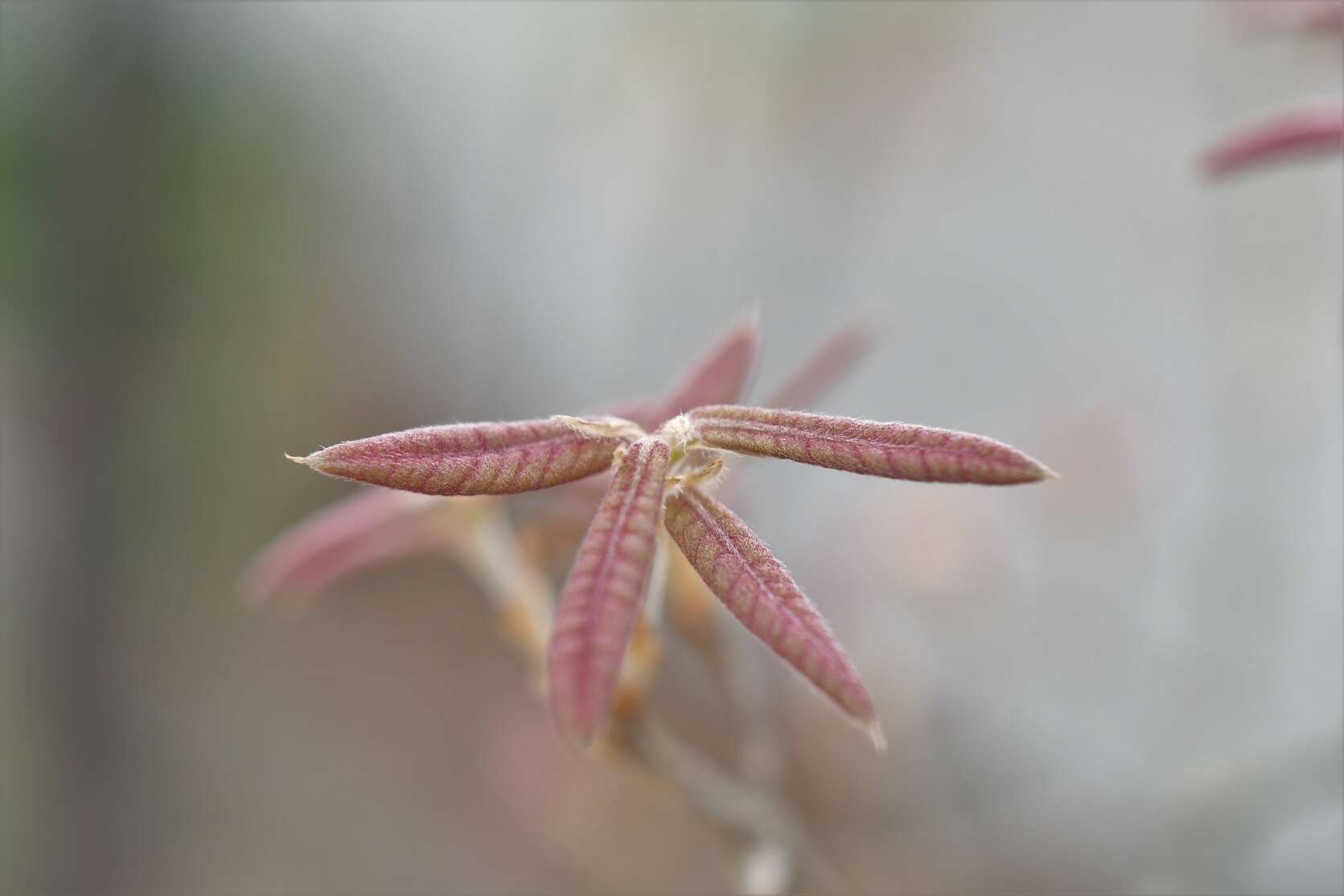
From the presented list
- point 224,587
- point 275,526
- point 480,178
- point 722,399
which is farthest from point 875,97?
point 224,587

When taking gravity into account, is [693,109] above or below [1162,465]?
above

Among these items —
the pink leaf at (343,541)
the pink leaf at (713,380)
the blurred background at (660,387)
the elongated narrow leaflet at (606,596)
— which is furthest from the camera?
the blurred background at (660,387)

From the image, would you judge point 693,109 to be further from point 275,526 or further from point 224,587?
point 224,587

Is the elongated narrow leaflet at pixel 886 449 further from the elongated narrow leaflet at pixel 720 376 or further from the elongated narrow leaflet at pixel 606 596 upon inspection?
the elongated narrow leaflet at pixel 720 376

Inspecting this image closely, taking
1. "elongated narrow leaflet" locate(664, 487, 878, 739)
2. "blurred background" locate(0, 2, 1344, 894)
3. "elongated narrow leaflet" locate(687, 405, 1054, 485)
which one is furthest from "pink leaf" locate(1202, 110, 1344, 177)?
"elongated narrow leaflet" locate(664, 487, 878, 739)

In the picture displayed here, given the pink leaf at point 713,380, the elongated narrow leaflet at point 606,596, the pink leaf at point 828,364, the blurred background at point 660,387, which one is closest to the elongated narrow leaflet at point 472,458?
the elongated narrow leaflet at point 606,596
